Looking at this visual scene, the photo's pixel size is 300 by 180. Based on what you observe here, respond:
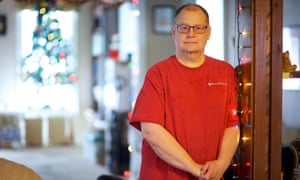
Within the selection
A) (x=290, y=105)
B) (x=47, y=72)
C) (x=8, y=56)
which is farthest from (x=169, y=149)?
(x=8, y=56)

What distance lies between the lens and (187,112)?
195cm

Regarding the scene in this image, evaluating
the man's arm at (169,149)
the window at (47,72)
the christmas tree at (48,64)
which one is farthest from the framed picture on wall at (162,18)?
the man's arm at (169,149)

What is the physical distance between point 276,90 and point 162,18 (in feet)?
11.1

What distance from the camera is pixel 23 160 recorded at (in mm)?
6812

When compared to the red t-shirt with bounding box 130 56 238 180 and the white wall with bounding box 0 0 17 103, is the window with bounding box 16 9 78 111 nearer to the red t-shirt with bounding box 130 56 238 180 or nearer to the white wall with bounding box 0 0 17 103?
the white wall with bounding box 0 0 17 103

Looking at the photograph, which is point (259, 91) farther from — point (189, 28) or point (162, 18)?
point (162, 18)

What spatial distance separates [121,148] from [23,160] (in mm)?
1593

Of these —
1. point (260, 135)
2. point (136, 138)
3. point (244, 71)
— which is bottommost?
point (136, 138)

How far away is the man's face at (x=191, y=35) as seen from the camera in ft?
6.30

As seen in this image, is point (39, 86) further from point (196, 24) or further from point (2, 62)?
point (196, 24)

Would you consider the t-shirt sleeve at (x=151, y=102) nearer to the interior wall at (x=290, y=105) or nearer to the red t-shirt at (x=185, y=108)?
the red t-shirt at (x=185, y=108)

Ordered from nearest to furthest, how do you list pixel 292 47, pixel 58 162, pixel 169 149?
pixel 169 149
pixel 292 47
pixel 58 162

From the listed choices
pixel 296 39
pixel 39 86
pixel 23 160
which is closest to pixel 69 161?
pixel 23 160

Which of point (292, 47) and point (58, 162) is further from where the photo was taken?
point (58, 162)
